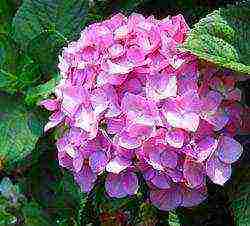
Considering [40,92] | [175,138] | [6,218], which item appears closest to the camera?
[175,138]

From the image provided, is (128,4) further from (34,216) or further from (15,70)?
(34,216)

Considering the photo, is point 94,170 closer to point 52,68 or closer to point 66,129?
point 66,129

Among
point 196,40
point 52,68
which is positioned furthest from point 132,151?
point 52,68

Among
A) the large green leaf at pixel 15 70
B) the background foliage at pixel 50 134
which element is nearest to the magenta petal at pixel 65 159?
the background foliage at pixel 50 134

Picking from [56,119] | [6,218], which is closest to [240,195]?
[56,119]

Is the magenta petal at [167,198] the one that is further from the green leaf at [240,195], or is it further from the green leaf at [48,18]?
the green leaf at [48,18]
